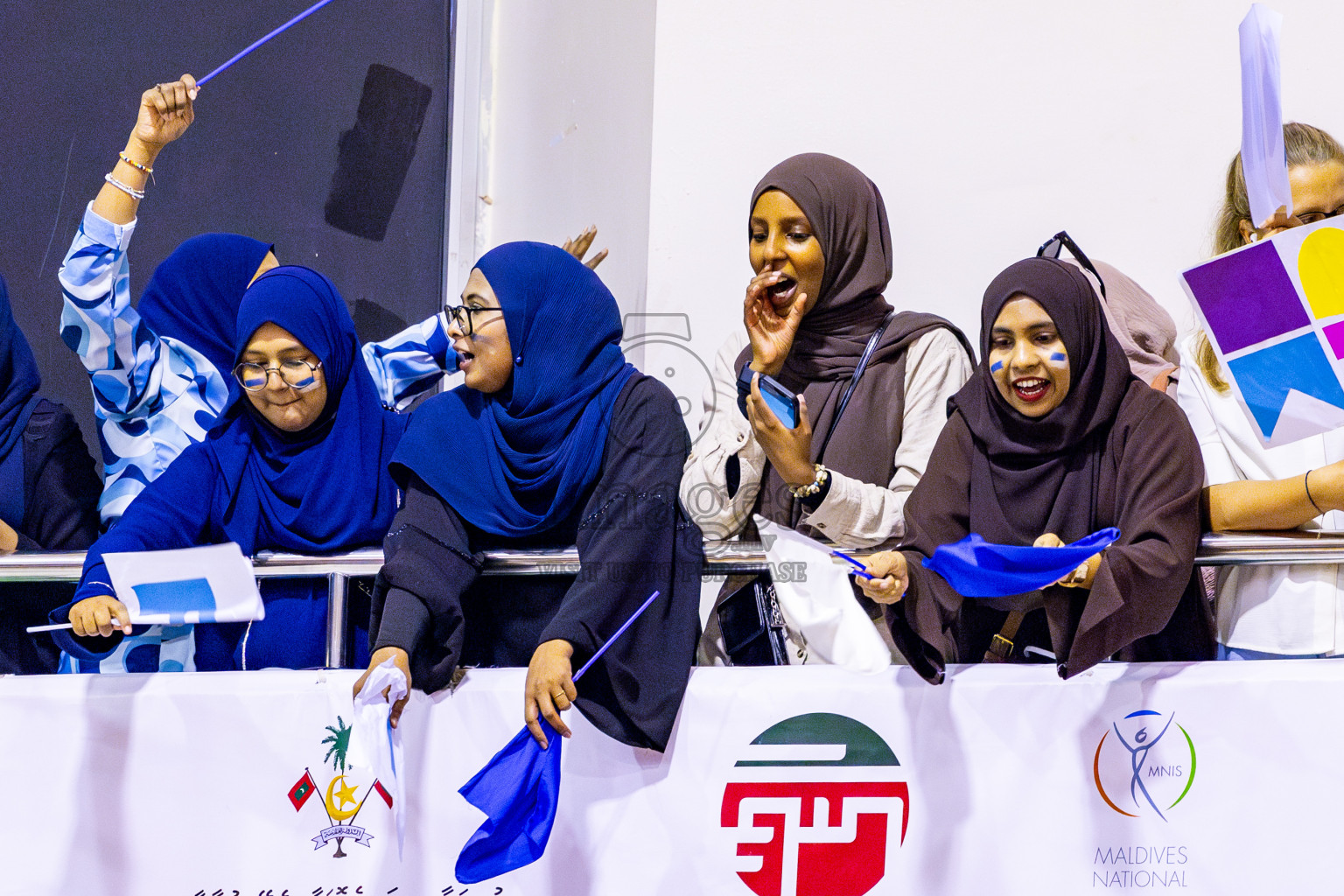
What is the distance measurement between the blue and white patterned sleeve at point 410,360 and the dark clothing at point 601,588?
0.86 m

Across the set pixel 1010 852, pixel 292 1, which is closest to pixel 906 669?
pixel 1010 852

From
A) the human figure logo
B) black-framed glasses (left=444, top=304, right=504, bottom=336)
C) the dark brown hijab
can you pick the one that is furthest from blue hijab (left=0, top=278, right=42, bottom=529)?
the human figure logo

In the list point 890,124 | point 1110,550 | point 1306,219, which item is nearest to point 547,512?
point 1110,550

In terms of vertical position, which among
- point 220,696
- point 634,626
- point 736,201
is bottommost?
point 220,696

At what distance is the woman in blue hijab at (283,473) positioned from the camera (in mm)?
2404

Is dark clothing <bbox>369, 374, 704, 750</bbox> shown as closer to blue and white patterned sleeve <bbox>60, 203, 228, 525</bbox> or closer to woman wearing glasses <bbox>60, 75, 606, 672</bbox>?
woman wearing glasses <bbox>60, 75, 606, 672</bbox>

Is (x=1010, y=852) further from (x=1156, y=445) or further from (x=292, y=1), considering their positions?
(x=292, y=1)

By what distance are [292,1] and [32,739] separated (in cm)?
285

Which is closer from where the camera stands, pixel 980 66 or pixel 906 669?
pixel 906 669

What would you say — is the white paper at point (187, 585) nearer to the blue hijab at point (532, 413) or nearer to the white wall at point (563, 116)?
the blue hijab at point (532, 413)

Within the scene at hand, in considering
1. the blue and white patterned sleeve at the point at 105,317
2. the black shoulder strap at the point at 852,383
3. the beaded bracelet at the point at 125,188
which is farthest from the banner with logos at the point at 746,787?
the beaded bracelet at the point at 125,188

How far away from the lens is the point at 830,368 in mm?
2496

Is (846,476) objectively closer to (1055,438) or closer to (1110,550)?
(1055,438)

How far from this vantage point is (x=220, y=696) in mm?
2215
